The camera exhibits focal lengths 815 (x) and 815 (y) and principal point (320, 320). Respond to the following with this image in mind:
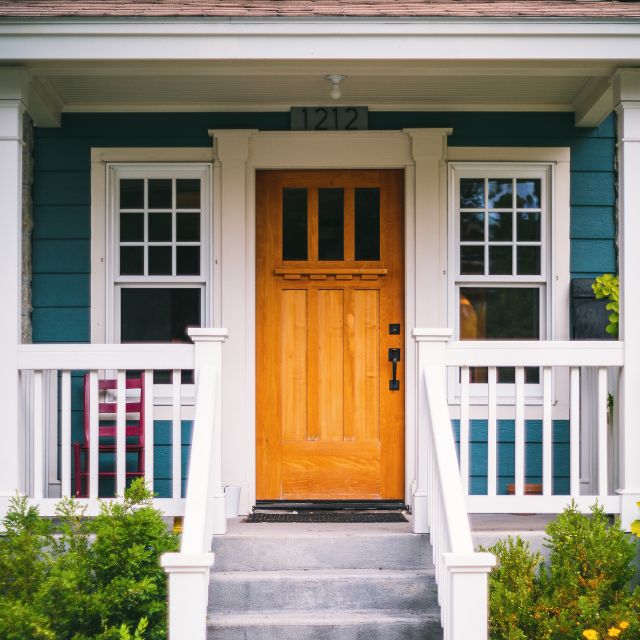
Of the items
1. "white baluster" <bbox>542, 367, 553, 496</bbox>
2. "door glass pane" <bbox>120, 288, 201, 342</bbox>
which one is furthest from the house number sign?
"white baluster" <bbox>542, 367, 553, 496</bbox>

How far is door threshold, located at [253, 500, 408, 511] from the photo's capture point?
17.1 ft

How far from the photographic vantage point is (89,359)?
14.0 ft

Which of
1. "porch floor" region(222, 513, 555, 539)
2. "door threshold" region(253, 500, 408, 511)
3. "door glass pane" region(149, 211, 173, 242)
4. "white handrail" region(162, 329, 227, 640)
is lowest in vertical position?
"door threshold" region(253, 500, 408, 511)

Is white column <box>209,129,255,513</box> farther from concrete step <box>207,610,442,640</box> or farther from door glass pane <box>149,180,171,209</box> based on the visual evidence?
concrete step <box>207,610,442,640</box>

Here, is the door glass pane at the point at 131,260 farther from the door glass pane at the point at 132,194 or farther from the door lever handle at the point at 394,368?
the door lever handle at the point at 394,368

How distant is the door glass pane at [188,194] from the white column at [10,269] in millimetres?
1338

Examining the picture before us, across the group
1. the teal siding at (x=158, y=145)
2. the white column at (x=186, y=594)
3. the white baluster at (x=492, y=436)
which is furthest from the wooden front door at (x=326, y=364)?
the white column at (x=186, y=594)

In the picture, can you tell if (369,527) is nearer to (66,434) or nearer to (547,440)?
(547,440)

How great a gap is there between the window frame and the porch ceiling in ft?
1.10

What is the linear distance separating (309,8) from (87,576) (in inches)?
116

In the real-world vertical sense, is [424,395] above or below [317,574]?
above

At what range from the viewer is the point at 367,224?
17.9 feet

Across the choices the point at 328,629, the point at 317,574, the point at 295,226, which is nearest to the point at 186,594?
the point at 328,629

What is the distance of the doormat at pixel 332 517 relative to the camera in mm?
4828
